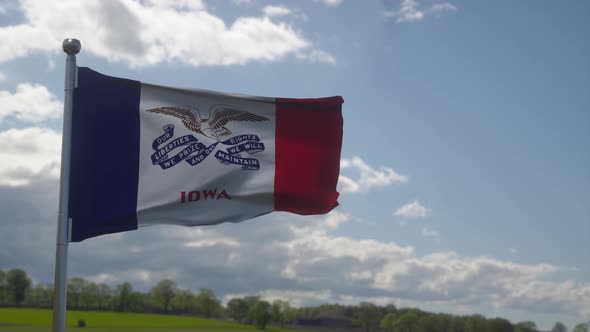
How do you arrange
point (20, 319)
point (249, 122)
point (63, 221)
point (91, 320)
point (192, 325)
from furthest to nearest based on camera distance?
point (192, 325), point (91, 320), point (20, 319), point (249, 122), point (63, 221)

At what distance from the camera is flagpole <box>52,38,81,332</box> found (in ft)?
35.6

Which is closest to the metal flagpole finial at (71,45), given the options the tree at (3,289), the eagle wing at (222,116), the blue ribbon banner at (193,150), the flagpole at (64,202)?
the flagpole at (64,202)

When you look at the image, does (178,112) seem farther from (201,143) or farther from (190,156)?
(190,156)

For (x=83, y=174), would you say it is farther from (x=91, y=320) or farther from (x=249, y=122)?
(x=91, y=320)

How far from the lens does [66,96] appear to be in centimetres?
1180

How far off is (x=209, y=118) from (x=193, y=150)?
2.36 feet

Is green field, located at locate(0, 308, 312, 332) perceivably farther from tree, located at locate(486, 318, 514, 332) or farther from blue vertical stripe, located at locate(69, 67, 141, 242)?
blue vertical stripe, located at locate(69, 67, 141, 242)

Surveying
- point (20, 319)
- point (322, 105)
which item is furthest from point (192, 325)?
point (322, 105)

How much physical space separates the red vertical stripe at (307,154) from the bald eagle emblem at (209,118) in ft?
3.77

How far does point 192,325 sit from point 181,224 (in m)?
166

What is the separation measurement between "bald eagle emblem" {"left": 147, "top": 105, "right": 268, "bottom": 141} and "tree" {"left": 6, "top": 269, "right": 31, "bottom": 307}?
7291 inches

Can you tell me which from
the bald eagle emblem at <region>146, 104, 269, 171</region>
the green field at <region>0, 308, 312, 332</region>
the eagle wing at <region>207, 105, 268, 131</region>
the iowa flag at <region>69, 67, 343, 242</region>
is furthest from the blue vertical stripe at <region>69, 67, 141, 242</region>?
the green field at <region>0, 308, 312, 332</region>

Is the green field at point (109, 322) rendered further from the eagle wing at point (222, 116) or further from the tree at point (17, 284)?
the eagle wing at point (222, 116)

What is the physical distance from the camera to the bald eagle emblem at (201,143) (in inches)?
497
